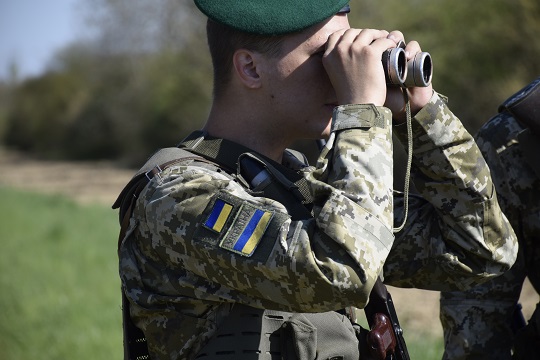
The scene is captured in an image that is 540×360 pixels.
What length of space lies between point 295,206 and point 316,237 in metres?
0.27

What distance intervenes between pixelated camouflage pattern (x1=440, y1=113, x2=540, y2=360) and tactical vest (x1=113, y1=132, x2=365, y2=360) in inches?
27.6

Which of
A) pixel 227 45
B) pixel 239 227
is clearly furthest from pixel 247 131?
pixel 239 227

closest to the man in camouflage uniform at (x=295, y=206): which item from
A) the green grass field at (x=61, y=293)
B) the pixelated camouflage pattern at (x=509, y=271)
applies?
the pixelated camouflage pattern at (x=509, y=271)

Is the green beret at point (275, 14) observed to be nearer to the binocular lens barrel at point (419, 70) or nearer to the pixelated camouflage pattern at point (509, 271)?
the binocular lens barrel at point (419, 70)

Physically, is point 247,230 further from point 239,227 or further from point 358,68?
point 358,68

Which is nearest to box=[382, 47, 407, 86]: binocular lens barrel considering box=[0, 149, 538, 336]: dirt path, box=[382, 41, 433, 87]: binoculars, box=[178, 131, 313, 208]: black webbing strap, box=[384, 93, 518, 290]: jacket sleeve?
box=[382, 41, 433, 87]: binoculars

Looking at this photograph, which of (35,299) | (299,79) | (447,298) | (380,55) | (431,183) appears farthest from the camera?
(35,299)

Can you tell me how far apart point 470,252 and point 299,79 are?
0.77m

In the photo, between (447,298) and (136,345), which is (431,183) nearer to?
(447,298)

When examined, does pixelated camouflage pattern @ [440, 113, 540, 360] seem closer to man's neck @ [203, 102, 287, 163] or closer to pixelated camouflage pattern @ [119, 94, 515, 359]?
pixelated camouflage pattern @ [119, 94, 515, 359]

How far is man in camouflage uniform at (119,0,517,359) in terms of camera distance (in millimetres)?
2074

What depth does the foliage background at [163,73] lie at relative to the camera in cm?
1116

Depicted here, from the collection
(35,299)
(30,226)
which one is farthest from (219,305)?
(30,226)

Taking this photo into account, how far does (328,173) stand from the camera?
85.4 inches
